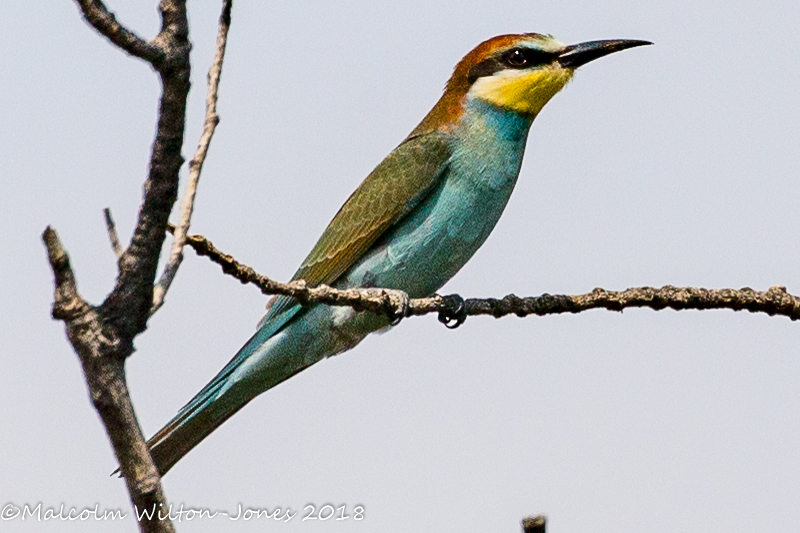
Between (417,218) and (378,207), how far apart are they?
190mm

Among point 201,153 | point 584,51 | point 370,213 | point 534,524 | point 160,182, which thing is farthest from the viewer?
point 584,51

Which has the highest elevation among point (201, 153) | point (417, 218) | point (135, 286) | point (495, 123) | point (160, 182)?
point (495, 123)

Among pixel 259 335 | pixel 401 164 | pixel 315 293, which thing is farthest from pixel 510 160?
pixel 315 293

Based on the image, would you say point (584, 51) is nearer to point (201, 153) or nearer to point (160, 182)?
point (201, 153)

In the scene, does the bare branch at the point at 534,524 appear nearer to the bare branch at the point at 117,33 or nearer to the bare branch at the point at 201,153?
the bare branch at the point at 201,153

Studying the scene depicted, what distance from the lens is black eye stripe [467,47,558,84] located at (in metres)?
4.82

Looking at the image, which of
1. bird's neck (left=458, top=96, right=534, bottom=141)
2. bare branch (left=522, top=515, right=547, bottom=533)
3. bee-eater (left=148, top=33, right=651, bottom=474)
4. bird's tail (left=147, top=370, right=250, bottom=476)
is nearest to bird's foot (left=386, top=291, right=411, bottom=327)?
bee-eater (left=148, top=33, right=651, bottom=474)

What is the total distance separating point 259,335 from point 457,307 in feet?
2.73

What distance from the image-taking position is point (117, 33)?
1843mm

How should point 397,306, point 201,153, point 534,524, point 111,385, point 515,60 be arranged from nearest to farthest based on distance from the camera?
point 534,524 → point 111,385 → point 201,153 → point 397,306 → point 515,60

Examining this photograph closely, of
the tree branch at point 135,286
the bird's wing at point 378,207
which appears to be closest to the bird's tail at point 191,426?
the bird's wing at point 378,207

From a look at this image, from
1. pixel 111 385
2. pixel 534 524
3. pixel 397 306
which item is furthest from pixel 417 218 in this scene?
pixel 534 524

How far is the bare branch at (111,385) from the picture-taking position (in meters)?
1.76

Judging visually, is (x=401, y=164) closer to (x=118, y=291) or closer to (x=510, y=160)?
(x=510, y=160)
